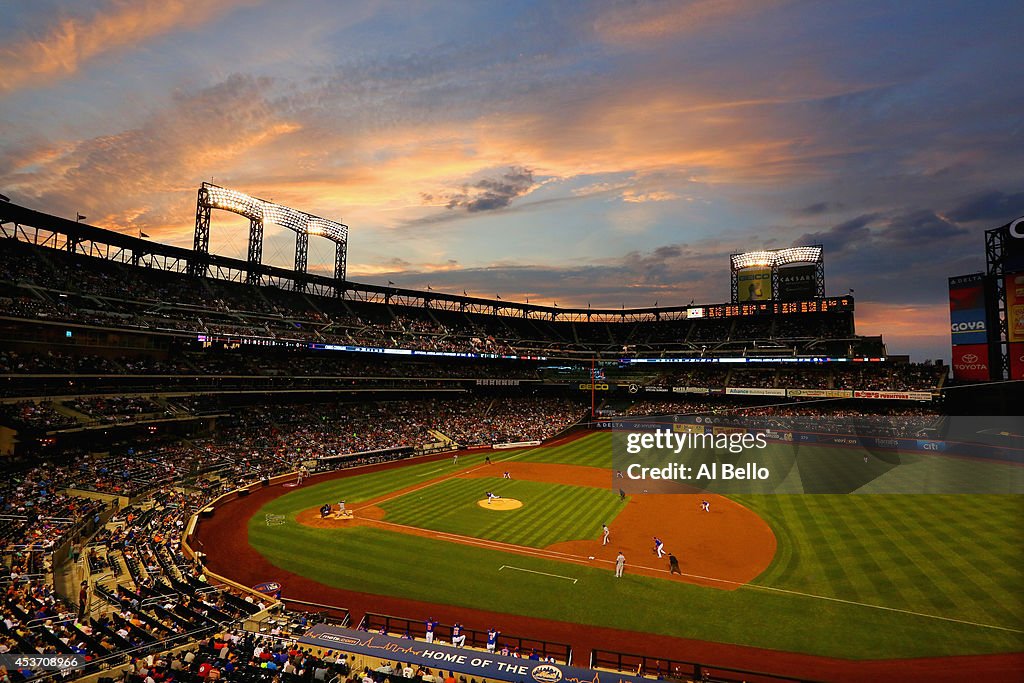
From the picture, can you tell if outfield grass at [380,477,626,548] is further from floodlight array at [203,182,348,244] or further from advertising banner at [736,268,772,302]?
advertising banner at [736,268,772,302]

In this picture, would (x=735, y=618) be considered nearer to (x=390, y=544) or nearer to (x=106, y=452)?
(x=390, y=544)

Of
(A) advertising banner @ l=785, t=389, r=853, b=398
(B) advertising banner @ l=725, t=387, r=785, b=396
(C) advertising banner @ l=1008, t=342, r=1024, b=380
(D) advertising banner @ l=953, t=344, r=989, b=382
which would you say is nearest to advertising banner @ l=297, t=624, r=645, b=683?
(C) advertising banner @ l=1008, t=342, r=1024, b=380

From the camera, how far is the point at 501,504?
36250 mm

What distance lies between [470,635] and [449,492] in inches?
804

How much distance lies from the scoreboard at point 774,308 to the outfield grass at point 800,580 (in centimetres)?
4428

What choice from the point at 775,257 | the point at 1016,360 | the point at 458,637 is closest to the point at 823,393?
the point at 1016,360

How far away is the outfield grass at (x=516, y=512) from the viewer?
1197 inches

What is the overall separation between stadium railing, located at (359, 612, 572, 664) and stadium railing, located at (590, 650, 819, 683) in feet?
4.37

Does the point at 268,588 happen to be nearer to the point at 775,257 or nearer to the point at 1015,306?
the point at 1015,306

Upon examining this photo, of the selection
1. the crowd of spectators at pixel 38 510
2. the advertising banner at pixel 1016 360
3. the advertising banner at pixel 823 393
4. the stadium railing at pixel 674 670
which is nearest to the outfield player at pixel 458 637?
the stadium railing at pixel 674 670

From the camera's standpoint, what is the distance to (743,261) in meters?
83.5

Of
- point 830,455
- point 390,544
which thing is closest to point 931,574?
point 390,544

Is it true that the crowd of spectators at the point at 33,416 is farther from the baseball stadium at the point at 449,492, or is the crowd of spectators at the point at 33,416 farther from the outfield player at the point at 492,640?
the outfield player at the point at 492,640

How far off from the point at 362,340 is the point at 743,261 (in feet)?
198
